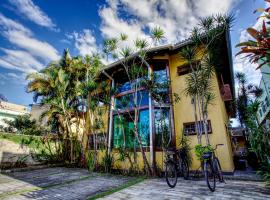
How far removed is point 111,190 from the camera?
164 inches

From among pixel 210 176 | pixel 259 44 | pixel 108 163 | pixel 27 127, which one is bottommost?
pixel 108 163

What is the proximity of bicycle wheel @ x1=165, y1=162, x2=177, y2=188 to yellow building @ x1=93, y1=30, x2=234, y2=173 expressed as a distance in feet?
5.68

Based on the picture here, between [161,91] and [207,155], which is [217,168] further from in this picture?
[161,91]

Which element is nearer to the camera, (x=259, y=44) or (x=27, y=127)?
(x=259, y=44)

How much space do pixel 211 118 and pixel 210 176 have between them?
9.75ft

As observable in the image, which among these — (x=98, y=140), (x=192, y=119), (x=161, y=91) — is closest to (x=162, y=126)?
(x=192, y=119)

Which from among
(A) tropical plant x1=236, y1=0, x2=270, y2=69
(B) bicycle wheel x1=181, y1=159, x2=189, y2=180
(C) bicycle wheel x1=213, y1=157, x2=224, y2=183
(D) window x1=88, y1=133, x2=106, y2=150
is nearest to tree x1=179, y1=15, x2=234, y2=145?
(B) bicycle wheel x1=181, y1=159, x2=189, y2=180

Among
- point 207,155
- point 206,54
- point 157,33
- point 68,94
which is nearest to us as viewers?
point 207,155

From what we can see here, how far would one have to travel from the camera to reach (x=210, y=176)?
152 inches

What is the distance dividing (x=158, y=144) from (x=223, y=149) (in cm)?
247

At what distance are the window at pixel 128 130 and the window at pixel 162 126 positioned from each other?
0.45 m

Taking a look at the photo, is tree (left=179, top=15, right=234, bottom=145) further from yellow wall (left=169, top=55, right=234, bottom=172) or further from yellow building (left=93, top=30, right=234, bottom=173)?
yellow wall (left=169, top=55, right=234, bottom=172)

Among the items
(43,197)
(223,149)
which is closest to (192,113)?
(223,149)

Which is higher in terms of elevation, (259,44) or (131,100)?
(131,100)
